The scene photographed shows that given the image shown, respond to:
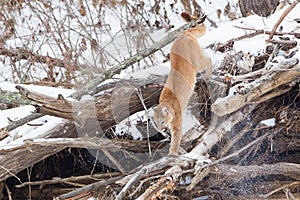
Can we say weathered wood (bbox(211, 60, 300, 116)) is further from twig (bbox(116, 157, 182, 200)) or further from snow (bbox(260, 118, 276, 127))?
twig (bbox(116, 157, 182, 200))

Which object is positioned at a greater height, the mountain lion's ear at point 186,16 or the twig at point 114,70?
the mountain lion's ear at point 186,16

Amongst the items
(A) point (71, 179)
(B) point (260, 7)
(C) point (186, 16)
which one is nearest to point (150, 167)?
(A) point (71, 179)

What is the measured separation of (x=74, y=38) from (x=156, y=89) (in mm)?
2327

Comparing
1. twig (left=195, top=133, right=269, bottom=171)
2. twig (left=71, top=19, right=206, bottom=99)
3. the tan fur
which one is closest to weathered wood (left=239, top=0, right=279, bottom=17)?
twig (left=71, top=19, right=206, bottom=99)

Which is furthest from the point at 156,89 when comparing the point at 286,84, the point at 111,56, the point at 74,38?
the point at 74,38

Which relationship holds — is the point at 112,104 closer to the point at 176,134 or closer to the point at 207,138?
the point at 176,134

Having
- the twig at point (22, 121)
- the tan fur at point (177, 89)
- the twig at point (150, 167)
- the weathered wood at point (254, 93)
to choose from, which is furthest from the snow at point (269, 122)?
the twig at point (22, 121)

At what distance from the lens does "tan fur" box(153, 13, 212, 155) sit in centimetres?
190

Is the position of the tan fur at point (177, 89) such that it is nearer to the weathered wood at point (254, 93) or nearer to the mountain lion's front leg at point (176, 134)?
the mountain lion's front leg at point (176, 134)

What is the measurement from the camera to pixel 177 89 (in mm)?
1889

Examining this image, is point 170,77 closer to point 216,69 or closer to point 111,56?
point 216,69

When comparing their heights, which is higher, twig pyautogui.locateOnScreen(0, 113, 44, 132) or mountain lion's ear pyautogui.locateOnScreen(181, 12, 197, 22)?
mountain lion's ear pyautogui.locateOnScreen(181, 12, 197, 22)

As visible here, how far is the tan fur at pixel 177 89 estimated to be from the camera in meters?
1.90

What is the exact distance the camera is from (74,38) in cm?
418
